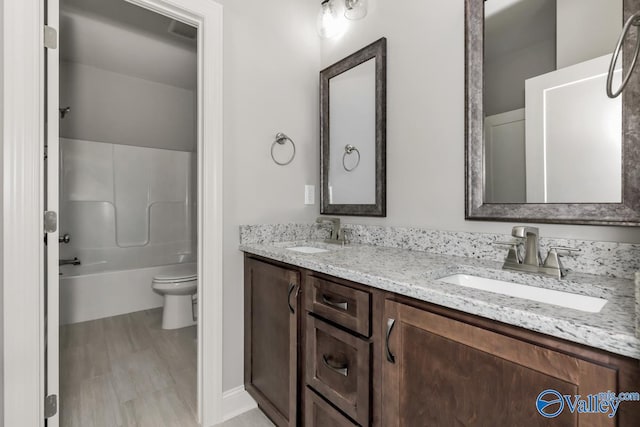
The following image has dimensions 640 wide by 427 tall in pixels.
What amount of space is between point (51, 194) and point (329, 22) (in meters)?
1.79

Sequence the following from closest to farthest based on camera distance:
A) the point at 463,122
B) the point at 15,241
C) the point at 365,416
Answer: the point at 365,416, the point at 15,241, the point at 463,122

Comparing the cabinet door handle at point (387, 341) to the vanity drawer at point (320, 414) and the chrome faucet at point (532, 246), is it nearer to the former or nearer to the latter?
the vanity drawer at point (320, 414)

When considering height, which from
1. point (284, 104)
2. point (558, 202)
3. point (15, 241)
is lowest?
point (15, 241)

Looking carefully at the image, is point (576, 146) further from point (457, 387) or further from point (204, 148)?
point (204, 148)

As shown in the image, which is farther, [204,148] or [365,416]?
[204,148]

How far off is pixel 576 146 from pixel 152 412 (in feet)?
7.52

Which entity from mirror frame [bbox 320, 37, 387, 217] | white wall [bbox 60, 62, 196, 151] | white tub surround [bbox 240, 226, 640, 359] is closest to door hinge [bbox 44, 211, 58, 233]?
white tub surround [bbox 240, 226, 640, 359]

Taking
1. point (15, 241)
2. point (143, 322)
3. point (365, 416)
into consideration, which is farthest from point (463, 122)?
point (143, 322)

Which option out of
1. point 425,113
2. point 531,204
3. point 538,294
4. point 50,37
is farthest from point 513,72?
point 50,37

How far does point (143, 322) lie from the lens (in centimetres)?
289

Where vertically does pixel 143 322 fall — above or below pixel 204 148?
below

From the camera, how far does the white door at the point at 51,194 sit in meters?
1.30

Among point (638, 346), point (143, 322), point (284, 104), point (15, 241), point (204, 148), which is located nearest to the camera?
point (638, 346)

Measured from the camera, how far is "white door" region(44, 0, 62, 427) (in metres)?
1.30
